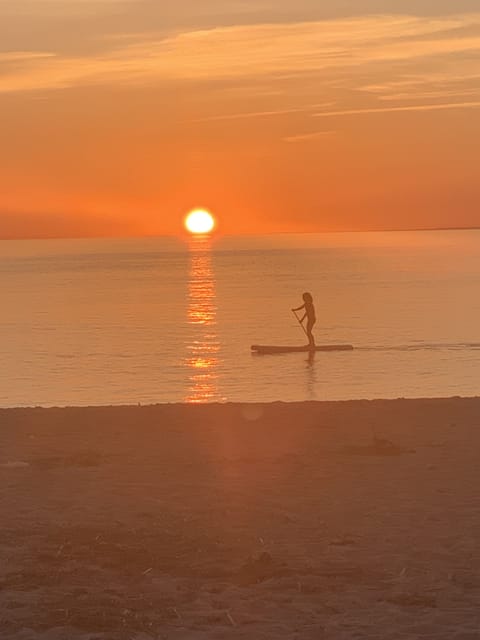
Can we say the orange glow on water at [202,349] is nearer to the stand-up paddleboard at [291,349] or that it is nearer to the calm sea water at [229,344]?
the calm sea water at [229,344]

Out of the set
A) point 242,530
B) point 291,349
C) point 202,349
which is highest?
point 202,349

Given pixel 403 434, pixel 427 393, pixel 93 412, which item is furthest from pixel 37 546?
pixel 427 393

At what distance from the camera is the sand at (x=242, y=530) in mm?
9055

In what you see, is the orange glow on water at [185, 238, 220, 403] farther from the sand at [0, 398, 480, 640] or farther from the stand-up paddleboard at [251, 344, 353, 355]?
the sand at [0, 398, 480, 640]

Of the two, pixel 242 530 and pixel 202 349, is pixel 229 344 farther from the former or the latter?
pixel 242 530

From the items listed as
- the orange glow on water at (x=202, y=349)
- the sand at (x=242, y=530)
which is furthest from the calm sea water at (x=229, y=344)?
the sand at (x=242, y=530)

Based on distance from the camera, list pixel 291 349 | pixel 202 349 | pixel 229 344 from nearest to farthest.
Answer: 1. pixel 291 349
2. pixel 202 349
3. pixel 229 344

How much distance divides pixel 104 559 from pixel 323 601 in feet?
7.33

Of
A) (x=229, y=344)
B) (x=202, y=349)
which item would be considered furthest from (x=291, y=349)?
(x=229, y=344)

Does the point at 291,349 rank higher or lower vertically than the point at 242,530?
higher

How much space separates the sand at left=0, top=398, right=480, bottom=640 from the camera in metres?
9.05

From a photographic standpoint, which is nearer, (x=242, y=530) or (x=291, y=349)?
(x=242, y=530)

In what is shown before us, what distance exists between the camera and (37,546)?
11.0 meters

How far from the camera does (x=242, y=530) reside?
11.7 meters
